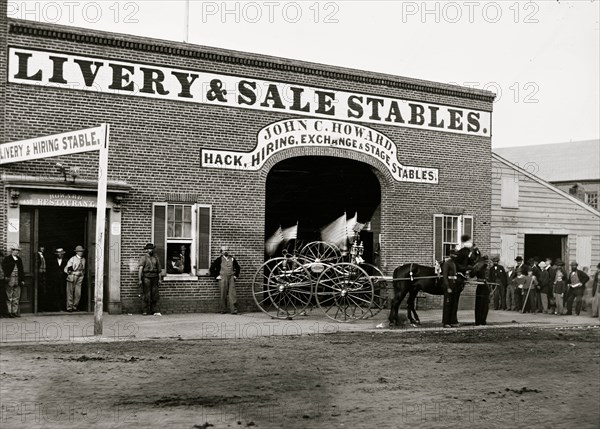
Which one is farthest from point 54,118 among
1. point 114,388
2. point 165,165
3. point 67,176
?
point 114,388

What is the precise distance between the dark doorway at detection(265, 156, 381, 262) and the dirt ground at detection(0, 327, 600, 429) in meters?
9.24

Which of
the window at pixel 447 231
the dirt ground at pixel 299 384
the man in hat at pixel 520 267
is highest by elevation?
the window at pixel 447 231

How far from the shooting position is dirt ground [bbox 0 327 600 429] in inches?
297

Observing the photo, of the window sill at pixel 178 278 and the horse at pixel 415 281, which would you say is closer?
the horse at pixel 415 281

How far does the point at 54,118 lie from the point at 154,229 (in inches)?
134

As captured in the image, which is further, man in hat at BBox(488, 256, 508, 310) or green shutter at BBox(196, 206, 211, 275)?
man in hat at BBox(488, 256, 508, 310)

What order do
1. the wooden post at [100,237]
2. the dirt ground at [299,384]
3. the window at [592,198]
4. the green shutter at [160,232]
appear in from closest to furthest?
the dirt ground at [299,384]
the wooden post at [100,237]
the green shutter at [160,232]
the window at [592,198]

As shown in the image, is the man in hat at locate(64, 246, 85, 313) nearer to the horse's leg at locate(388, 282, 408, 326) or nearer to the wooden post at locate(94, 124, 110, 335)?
the wooden post at locate(94, 124, 110, 335)

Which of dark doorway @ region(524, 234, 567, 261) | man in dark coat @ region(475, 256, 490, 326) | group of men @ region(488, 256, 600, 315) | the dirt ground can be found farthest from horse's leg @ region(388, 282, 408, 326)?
dark doorway @ region(524, 234, 567, 261)

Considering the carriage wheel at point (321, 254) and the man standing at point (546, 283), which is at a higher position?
the carriage wheel at point (321, 254)

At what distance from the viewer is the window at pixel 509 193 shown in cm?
2462

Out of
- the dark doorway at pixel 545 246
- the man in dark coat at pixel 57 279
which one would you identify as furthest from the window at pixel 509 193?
the man in dark coat at pixel 57 279

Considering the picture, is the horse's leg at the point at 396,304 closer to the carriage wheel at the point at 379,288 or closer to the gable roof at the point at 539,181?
the carriage wheel at the point at 379,288

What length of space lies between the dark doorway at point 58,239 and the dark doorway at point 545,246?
16.6 meters
